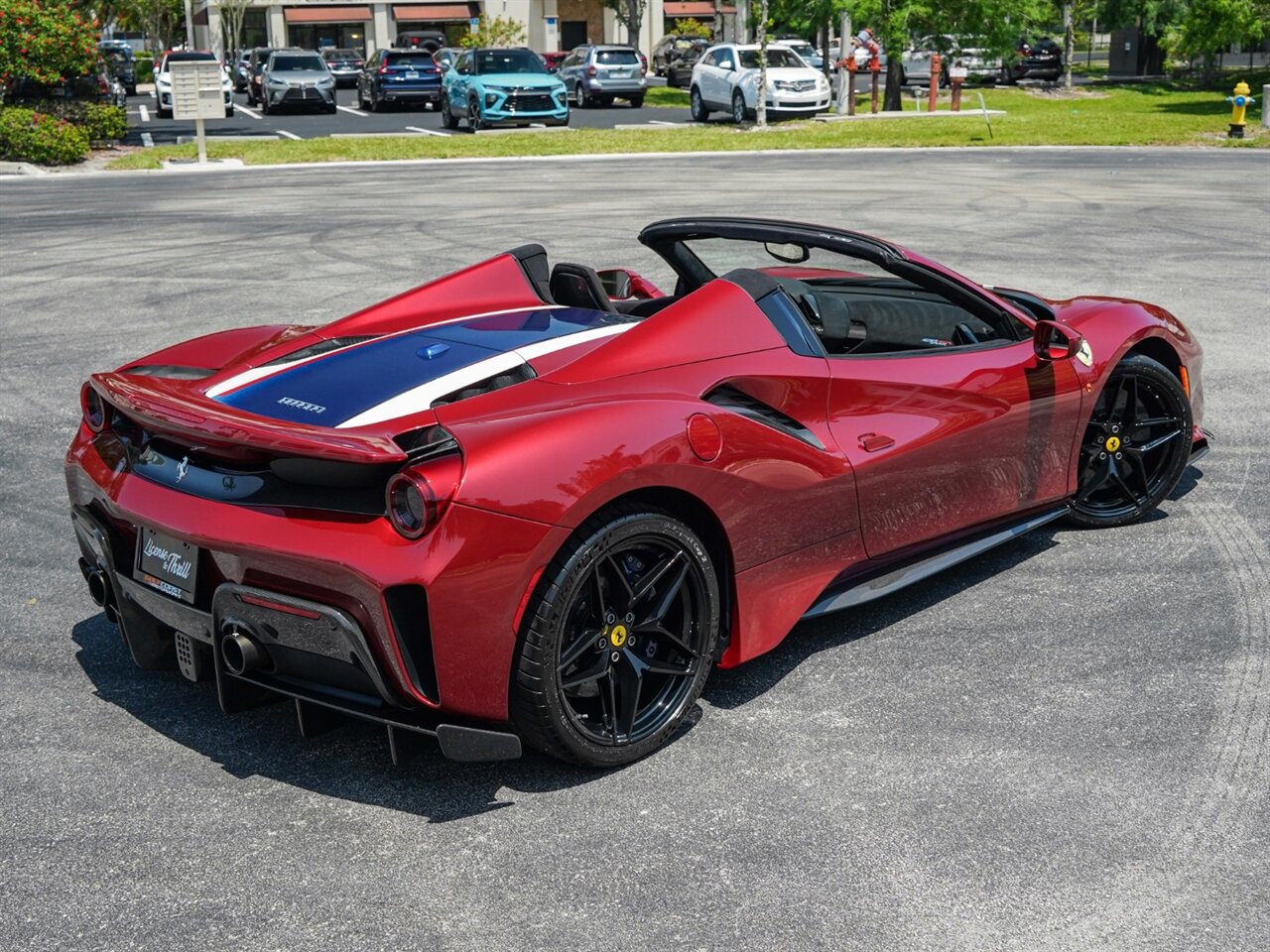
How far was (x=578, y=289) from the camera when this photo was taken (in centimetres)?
518

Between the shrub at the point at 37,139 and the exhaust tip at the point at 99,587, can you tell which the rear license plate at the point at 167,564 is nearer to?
the exhaust tip at the point at 99,587

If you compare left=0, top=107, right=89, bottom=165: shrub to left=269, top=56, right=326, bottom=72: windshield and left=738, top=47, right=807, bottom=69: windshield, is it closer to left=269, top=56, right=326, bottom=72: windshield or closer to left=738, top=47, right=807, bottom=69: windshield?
left=269, top=56, right=326, bottom=72: windshield

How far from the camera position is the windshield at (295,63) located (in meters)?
38.9

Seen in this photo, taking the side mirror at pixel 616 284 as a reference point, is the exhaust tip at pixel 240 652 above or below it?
below

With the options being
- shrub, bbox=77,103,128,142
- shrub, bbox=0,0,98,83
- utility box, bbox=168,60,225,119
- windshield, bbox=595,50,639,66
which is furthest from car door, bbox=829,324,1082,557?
windshield, bbox=595,50,639,66

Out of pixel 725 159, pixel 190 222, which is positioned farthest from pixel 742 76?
pixel 190 222

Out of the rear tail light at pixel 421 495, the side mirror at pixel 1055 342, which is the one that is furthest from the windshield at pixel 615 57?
the rear tail light at pixel 421 495

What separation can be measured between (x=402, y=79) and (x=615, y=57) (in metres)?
6.26

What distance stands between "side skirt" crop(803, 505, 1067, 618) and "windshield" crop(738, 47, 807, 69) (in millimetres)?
29518

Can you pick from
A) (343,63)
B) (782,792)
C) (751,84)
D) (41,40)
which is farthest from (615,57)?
(782,792)

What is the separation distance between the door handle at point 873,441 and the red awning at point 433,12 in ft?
246

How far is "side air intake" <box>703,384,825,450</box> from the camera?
4.45 meters

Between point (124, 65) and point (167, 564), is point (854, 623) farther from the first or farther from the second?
point (124, 65)

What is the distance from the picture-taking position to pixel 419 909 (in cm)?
346
